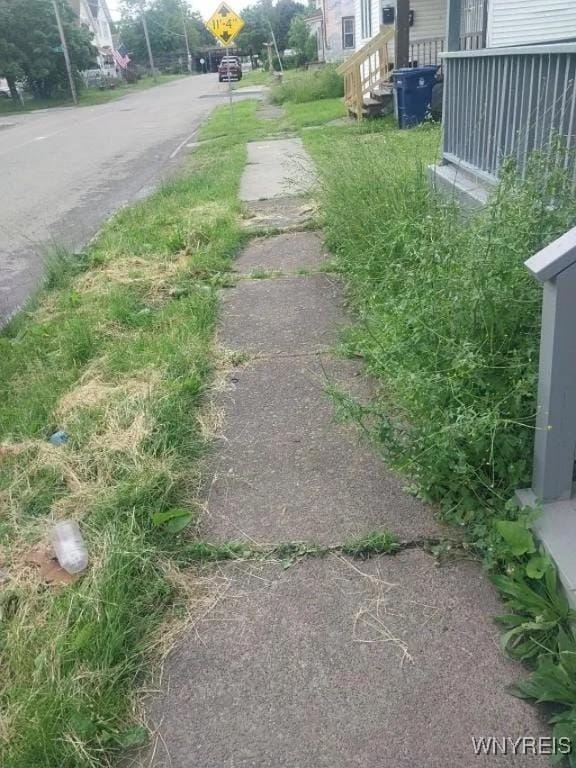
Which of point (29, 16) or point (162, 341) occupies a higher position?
point (29, 16)

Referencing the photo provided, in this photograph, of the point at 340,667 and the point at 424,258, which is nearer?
the point at 340,667

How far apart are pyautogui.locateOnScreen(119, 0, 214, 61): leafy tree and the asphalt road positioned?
79663 mm

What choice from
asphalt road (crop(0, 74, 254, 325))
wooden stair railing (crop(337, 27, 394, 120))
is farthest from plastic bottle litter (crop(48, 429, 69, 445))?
wooden stair railing (crop(337, 27, 394, 120))

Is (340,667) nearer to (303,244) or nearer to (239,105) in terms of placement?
(303,244)

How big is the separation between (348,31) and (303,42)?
20619 mm

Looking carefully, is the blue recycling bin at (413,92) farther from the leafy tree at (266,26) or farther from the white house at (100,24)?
the leafy tree at (266,26)

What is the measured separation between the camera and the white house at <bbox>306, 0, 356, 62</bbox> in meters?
33.6

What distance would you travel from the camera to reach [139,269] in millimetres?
6133

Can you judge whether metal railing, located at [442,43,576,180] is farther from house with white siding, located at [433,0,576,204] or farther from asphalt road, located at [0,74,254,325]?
asphalt road, located at [0,74,254,325]

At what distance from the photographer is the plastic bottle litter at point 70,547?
2.54 metres

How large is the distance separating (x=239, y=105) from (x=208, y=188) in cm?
2012

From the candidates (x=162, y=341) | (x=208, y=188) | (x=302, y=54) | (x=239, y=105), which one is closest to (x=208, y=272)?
(x=162, y=341)

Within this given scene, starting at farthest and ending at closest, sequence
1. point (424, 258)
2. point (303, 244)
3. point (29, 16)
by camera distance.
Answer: point (29, 16) < point (303, 244) < point (424, 258)

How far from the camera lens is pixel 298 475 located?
10.1 feet
